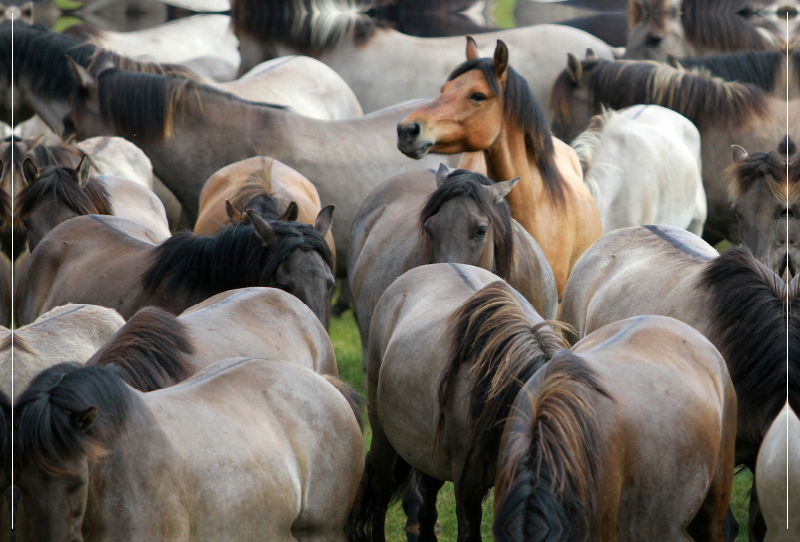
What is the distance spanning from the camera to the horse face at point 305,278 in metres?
4.48

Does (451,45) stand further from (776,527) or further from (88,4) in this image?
(776,527)

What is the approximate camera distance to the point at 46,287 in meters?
5.30

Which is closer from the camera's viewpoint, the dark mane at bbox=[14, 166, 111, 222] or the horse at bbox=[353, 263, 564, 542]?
the horse at bbox=[353, 263, 564, 542]

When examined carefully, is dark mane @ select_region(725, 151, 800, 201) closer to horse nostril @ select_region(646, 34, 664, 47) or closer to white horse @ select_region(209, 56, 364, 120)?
white horse @ select_region(209, 56, 364, 120)

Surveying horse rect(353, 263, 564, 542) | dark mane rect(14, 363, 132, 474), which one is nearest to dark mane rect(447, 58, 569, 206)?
horse rect(353, 263, 564, 542)

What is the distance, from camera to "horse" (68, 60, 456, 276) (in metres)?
7.45

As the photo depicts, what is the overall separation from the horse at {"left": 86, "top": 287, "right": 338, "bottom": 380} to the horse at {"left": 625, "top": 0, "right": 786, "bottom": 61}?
834cm

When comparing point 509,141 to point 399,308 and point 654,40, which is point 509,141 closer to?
point 399,308

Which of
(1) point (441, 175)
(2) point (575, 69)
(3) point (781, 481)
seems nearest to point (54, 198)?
(1) point (441, 175)

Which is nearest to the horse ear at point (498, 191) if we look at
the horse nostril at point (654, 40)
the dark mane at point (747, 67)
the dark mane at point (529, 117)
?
the dark mane at point (529, 117)

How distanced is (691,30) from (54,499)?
1086 cm

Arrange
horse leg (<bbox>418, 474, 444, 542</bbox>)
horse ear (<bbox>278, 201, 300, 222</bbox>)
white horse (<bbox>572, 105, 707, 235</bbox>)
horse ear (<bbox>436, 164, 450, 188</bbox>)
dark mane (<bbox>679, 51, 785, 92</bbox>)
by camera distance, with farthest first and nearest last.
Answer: dark mane (<bbox>679, 51, 785, 92</bbox>)
white horse (<bbox>572, 105, 707, 235</bbox>)
horse ear (<bbox>436, 164, 450, 188</bbox>)
horse ear (<bbox>278, 201, 300, 222</bbox>)
horse leg (<bbox>418, 474, 444, 542</bbox>)

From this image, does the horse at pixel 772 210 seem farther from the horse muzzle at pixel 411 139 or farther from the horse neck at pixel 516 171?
the horse muzzle at pixel 411 139

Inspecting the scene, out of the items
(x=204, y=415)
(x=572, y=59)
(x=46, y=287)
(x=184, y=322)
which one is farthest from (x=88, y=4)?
(x=204, y=415)
